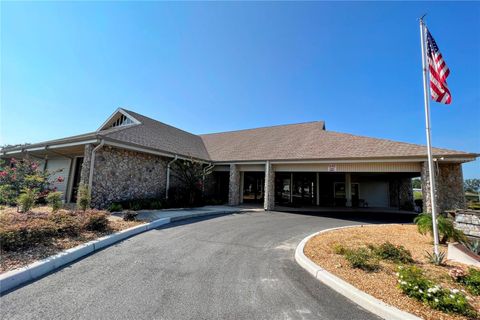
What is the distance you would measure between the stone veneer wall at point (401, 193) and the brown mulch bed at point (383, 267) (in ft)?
40.4

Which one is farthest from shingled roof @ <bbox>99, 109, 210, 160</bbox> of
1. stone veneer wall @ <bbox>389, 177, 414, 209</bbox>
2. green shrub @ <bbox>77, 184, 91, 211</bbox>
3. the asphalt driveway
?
stone veneer wall @ <bbox>389, 177, 414, 209</bbox>

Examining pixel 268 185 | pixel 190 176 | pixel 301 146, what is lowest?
pixel 268 185

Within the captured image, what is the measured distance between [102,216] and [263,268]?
16.3ft

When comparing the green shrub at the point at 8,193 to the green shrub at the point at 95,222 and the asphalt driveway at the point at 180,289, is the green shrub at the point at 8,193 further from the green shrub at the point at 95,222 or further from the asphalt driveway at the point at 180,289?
the asphalt driveway at the point at 180,289

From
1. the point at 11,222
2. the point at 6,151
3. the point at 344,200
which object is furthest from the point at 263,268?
the point at 6,151

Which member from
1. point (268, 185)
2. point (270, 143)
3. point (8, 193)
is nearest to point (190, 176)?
point (268, 185)

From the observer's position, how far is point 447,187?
10531 millimetres

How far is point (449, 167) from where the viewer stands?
34.8ft

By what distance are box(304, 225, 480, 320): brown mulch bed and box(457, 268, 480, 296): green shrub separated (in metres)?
0.11

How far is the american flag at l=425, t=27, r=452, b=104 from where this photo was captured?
17.7 feet

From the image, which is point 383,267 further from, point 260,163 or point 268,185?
point 260,163

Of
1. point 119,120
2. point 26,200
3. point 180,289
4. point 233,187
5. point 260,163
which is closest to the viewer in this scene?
point 180,289

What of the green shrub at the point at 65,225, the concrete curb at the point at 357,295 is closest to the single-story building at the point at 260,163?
the green shrub at the point at 65,225

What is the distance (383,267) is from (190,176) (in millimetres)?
11073
